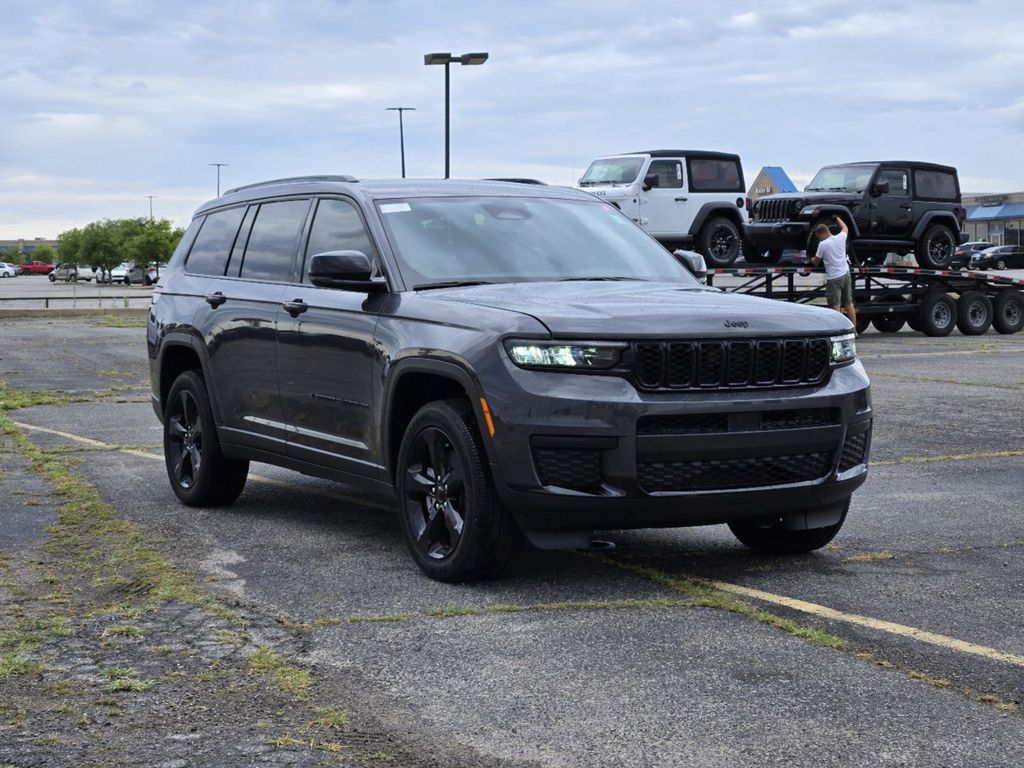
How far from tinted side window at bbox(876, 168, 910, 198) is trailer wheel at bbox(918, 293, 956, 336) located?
262cm

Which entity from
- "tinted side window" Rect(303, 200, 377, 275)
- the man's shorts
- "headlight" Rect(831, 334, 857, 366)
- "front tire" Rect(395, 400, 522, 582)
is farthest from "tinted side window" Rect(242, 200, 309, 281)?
the man's shorts

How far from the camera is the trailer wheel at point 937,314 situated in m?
28.5

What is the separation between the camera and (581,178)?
29344 millimetres

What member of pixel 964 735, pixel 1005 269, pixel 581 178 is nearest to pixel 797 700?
pixel 964 735

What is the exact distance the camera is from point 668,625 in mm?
5523

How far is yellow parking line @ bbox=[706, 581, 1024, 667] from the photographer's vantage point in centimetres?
507

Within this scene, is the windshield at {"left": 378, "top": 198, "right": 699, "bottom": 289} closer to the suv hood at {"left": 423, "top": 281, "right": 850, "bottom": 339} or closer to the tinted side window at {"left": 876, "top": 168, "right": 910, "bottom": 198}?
the suv hood at {"left": 423, "top": 281, "right": 850, "bottom": 339}

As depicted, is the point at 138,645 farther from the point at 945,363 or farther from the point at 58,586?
the point at 945,363

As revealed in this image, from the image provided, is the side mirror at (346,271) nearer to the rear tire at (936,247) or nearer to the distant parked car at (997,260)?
the rear tire at (936,247)

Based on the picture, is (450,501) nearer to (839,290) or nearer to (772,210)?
(839,290)

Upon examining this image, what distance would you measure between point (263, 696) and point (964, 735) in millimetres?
2081

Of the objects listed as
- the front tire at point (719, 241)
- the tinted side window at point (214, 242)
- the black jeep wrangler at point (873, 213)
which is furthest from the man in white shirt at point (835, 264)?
the tinted side window at point (214, 242)

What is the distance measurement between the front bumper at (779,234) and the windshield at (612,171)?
2550mm

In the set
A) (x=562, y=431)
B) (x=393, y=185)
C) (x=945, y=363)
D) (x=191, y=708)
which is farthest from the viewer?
(x=945, y=363)
